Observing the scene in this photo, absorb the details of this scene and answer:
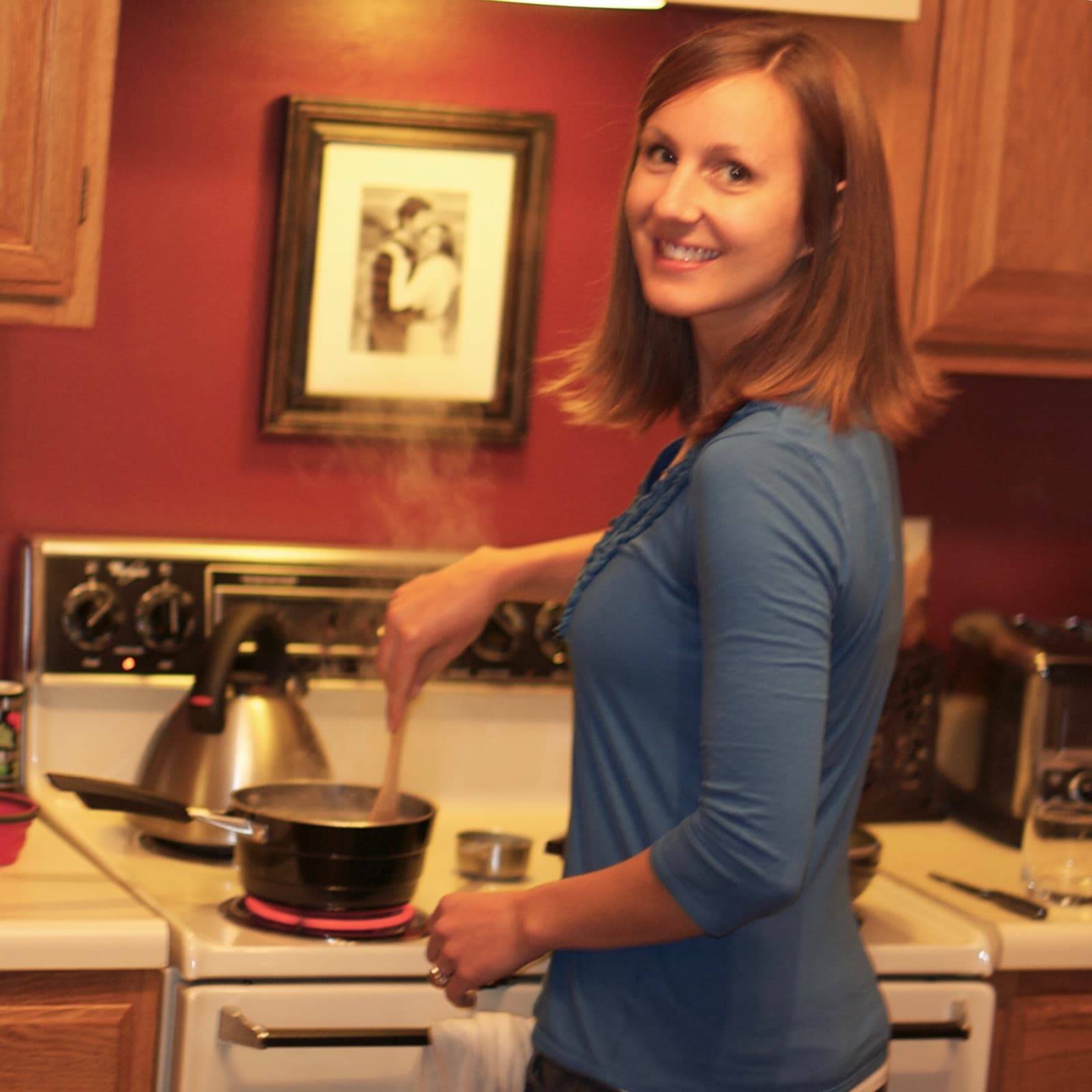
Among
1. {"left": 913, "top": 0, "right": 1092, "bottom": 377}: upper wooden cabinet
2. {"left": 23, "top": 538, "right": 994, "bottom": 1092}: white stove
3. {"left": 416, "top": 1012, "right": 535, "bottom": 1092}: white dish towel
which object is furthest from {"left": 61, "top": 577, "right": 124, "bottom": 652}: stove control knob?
{"left": 913, "top": 0, "right": 1092, "bottom": 377}: upper wooden cabinet

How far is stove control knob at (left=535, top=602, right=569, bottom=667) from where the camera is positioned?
2201 mm

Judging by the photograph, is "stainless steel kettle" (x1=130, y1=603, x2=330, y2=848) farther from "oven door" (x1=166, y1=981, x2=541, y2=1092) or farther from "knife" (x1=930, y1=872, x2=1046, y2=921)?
"knife" (x1=930, y1=872, x2=1046, y2=921)

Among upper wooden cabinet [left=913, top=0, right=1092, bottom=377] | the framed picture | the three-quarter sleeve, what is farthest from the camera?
the framed picture

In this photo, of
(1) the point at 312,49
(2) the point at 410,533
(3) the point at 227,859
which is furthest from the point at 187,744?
(1) the point at 312,49

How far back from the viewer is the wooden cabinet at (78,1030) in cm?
157

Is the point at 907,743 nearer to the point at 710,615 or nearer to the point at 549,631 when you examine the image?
the point at 549,631

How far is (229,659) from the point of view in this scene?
1.93 metres

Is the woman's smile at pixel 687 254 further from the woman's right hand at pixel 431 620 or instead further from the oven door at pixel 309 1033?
the oven door at pixel 309 1033

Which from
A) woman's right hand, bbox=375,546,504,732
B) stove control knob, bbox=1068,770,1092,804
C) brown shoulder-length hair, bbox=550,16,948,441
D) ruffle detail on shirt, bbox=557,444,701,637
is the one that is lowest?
stove control knob, bbox=1068,770,1092,804

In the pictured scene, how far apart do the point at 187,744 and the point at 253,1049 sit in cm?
45

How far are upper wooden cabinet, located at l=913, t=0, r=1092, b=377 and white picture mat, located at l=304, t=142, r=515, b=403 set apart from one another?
0.53 metres

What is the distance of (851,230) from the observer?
1226 mm

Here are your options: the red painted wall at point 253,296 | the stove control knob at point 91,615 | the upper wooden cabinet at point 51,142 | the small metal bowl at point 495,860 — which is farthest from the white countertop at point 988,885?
the upper wooden cabinet at point 51,142

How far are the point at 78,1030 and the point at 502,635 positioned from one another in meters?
0.79
